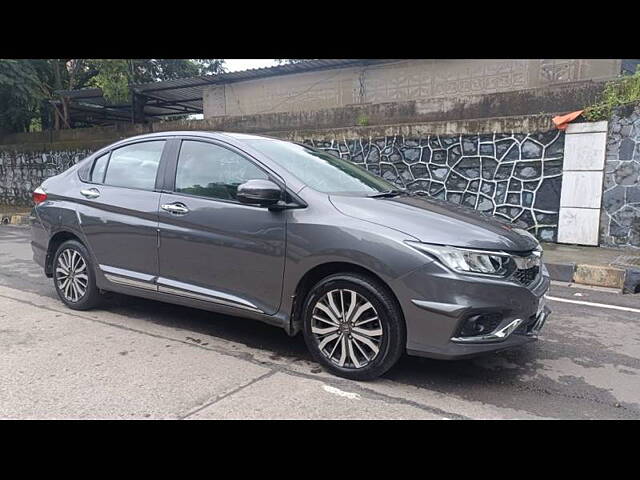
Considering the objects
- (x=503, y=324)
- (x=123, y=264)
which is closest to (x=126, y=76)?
(x=123, y=264)

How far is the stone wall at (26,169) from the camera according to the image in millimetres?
15219

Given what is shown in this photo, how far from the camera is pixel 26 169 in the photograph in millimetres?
16203

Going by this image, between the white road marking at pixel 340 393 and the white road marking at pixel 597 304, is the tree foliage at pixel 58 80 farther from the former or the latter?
the white road marking at pixel 340 393

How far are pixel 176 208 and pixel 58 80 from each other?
18.0 meters

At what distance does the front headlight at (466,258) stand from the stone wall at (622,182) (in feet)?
18.6

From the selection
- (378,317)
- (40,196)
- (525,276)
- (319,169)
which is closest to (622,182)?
(525,276)

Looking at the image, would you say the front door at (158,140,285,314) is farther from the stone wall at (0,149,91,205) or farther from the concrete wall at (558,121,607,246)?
the stone wall at (0,149,91,205)

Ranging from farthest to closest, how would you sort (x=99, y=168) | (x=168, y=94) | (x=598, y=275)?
1. (x=168, y=94)
2. (x=598, y=275)
3. (x=99, y=168)

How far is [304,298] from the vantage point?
11.2 ft

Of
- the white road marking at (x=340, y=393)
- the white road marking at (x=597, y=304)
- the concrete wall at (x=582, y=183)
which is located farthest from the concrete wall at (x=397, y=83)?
the white road marking at (x=340, y=393)

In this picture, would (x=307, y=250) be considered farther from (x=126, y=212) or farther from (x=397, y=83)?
(x=397, y=83)

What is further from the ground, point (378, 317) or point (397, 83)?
point (397, 83)

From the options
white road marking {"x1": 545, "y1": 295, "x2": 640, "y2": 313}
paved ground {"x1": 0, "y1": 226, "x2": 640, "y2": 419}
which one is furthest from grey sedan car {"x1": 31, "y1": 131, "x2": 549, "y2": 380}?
white road marking {"x1": 545, "y1": 295, "x2": 640, "y2": 313}

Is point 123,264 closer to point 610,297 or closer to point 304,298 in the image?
point 304,298
